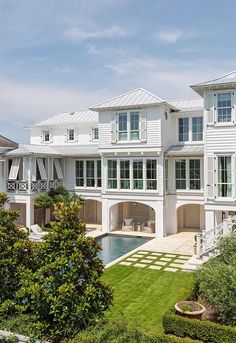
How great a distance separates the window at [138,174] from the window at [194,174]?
3.54 meters

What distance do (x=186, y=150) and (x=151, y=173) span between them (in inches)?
115

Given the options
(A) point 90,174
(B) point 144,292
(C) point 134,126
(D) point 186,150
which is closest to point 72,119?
(A) point 90,174

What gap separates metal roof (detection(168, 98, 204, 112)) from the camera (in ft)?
80.8

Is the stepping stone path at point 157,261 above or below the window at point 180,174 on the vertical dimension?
below

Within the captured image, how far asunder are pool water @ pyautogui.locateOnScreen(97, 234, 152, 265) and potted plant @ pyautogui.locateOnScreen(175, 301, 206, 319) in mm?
8439

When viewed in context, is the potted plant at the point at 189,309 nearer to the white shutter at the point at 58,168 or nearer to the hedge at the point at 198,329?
the hedge at the point at 198,329

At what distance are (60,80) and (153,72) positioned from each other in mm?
6181

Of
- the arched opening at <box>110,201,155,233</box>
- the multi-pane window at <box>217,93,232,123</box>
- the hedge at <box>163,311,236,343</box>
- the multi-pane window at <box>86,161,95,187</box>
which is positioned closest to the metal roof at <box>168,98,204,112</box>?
the multi-pane window at <box>217,93,232,123</box>

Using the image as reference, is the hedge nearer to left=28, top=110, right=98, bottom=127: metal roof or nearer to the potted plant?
the potted plant

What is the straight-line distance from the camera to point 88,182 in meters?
28.0

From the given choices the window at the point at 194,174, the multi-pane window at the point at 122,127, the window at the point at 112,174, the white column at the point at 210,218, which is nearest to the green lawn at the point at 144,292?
the white column at the point at 210,218

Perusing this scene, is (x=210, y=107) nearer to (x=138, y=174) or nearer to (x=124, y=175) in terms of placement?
(x=138, y=174)

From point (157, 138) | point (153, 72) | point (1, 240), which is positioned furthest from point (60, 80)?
point (1, 240)

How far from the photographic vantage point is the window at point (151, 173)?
2384 cm
